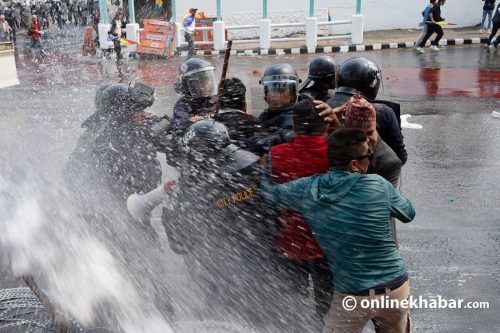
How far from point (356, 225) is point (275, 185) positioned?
0.58 m

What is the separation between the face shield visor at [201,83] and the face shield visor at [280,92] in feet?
2.24

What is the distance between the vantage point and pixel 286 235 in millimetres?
3506

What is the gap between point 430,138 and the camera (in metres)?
9.19

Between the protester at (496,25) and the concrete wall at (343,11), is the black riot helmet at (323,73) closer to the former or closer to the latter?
the protester at (496,25)

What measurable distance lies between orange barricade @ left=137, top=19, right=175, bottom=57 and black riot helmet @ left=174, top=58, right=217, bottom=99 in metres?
14.9

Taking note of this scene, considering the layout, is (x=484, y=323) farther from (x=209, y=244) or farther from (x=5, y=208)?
(x=5, y=208)

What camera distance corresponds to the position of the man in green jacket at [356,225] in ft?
9.63

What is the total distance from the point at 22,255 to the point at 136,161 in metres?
1.49

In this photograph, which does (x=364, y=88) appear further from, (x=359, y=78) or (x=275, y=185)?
(x=275, y=185)

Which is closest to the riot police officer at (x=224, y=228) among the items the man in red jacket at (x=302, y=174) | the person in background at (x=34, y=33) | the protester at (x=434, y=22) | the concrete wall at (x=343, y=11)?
the man in red jacket at (x=302, y=174)

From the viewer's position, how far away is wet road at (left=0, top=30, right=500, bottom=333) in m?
4.91

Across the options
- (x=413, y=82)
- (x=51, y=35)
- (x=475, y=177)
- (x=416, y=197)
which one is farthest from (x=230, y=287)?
(x=51, y=35)

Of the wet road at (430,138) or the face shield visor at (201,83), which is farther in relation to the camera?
the wet road at (430,138)

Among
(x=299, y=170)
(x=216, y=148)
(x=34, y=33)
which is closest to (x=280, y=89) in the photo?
(x=216, y=148)
